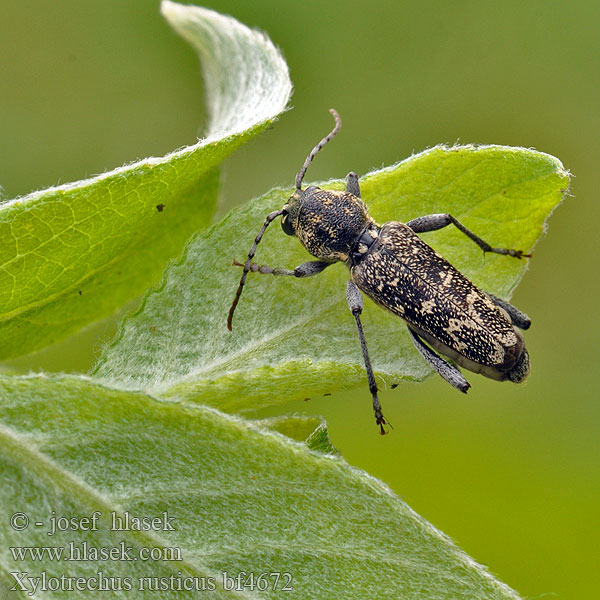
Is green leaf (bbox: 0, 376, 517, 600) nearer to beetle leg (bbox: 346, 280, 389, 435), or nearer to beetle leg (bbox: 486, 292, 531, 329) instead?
beetle leg (bbox: 346, 280, 389, 435)

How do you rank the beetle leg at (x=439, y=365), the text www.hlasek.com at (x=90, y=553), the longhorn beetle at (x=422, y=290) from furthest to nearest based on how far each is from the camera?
the longhorn beetle at (x=422, y=290), the beetle leg at (x=439, y=365), the text www.hlasek.com at (x=90, y=553)

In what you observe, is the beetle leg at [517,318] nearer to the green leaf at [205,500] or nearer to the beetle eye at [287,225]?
the beetle eye at [287,225]

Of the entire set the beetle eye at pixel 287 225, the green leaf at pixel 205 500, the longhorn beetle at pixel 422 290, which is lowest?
the green leaf at pixel 205 500

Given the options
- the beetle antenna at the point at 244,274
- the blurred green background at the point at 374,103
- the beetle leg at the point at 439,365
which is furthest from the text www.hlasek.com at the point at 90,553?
the blurred green background at the point at 374,103

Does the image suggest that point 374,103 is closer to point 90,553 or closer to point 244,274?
point 244,274

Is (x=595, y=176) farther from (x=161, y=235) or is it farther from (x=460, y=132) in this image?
(x=161, y=235)

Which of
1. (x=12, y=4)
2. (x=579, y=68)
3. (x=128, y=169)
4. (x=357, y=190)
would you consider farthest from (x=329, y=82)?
(x=128, y=169)
